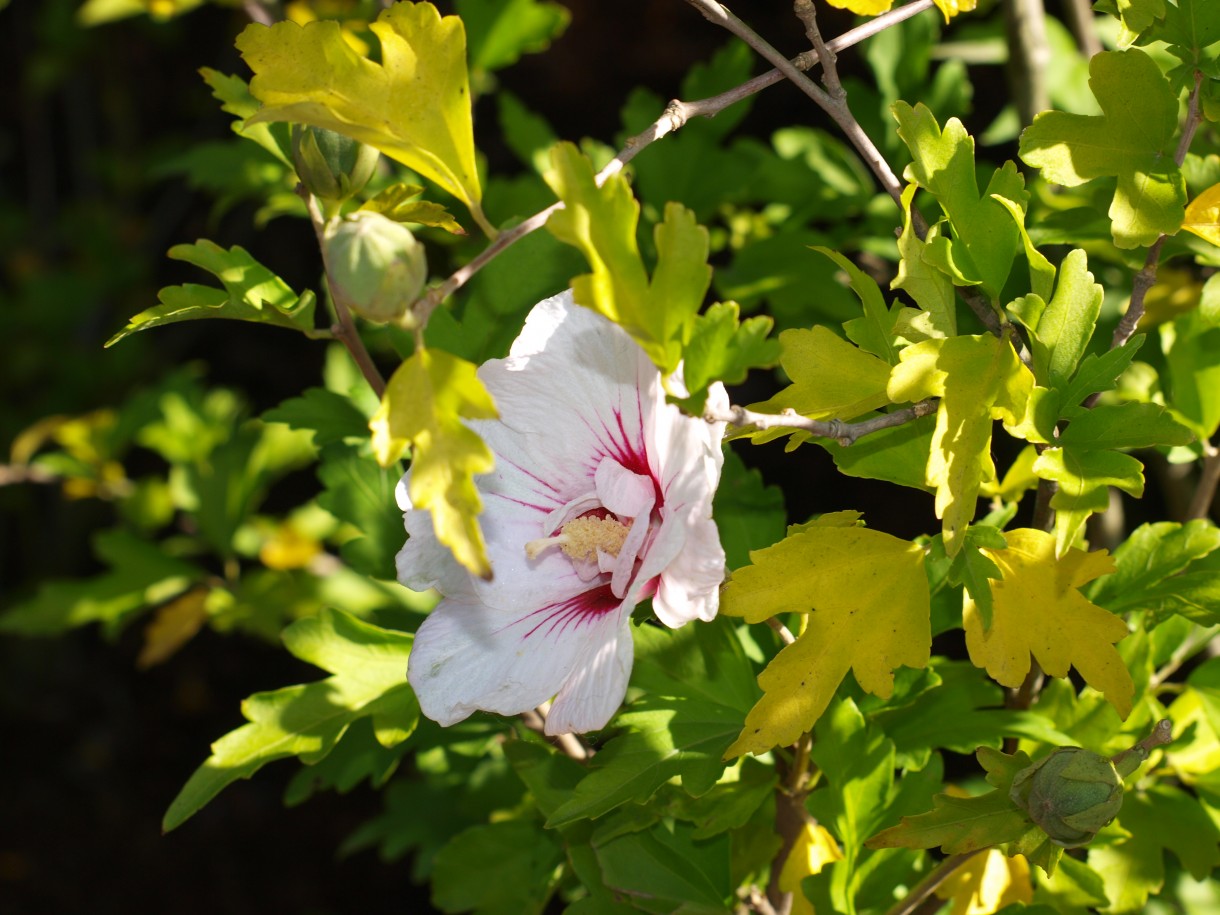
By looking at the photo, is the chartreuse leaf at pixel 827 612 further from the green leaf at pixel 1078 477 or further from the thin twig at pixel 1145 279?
the thin twig at pixel 1145 279

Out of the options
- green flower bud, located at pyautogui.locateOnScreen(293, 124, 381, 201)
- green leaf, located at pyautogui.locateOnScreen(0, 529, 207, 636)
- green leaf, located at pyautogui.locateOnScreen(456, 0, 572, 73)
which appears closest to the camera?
green flower bud, located at pyautogui.locateOnScreen(293, 124, 381, 201)

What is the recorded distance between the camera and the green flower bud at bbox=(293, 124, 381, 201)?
0.82 m

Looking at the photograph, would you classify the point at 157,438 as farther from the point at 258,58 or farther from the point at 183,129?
the point at 183,129

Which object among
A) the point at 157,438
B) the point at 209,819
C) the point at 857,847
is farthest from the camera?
the point at 209,819

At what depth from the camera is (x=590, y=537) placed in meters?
0.79

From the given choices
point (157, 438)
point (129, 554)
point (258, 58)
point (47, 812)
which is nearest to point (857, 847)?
point (258, 58)

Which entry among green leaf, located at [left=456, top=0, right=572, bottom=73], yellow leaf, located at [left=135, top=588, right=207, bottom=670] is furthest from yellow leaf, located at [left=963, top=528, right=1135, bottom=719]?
yellow leaf, located at [left=135, top=588, right=207, bottom=670]

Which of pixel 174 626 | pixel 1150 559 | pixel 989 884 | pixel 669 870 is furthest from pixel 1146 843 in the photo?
pixel 174 626

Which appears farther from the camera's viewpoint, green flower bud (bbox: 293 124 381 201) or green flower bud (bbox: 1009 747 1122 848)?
green flower bud (bbox: 293 124 381 201)

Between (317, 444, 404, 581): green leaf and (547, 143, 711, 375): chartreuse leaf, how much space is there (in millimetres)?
514

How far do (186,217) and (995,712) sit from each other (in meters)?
2.59

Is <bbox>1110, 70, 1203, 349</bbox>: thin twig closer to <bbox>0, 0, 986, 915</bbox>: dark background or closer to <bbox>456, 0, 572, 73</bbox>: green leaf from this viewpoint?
<bbox>456, 0, 572, 73</bbox>: green leaf

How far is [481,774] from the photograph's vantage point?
4.26ft

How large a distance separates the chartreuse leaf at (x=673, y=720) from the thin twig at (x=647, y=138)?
308mm
